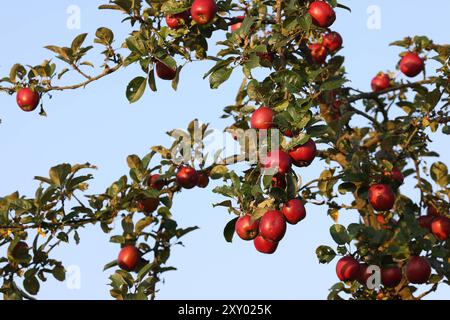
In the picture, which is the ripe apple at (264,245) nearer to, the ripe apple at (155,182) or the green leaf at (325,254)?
the green leaf at (325,254)

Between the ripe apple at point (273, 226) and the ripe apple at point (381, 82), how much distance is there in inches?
156

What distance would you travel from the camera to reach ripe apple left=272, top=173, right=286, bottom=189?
174 inches

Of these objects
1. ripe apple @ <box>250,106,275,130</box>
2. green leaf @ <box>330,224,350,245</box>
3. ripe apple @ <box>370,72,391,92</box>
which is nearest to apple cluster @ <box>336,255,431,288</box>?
green leaf @ <box>330,224,350,245</box>

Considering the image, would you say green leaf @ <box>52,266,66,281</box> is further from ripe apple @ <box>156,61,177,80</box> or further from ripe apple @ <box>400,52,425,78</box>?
ripe apple @ <box>400,52,425,78</box>

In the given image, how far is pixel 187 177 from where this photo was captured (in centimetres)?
598

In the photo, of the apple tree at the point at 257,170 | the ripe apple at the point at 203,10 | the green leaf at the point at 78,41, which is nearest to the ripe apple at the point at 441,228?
the apple tree at the point at 257,170

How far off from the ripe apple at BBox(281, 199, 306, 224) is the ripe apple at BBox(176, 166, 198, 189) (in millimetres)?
1701

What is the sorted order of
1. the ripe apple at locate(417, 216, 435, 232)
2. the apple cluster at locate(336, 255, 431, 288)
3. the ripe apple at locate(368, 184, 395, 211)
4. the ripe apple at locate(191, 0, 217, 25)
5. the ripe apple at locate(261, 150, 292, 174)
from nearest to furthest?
the ripe apple at locate(261, 150, 292, 174) < the ripe apple at locate(191, 0, 217, 25) < the apple cluster at locate(336, 255, 431, 288) < the ripe apple at locate(368, 184, 395, 211) < the ripe apple at locate(417, 216, 435, 232)

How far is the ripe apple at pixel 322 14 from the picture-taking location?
4.88 meters

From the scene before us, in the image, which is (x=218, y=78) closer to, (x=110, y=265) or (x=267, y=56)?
(x=267, y=56)

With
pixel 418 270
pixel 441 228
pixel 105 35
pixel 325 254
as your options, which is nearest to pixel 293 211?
pixel 325 254

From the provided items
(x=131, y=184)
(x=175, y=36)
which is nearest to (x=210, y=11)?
(x=175, y=36)

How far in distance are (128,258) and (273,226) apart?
1.78 metres

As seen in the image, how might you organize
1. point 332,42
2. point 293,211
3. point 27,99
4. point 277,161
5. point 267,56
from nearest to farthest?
point 277,161
point 293,211
point 267,56
point 27,99
point 332,42
